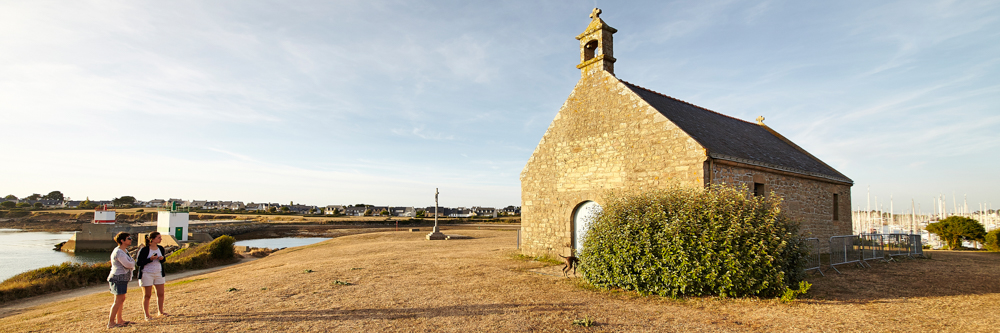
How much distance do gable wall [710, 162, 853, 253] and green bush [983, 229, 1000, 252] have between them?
9.13m

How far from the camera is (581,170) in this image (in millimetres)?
13320

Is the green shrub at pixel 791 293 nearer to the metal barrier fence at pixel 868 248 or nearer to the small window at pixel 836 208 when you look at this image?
the metal barrier fence at pixel 868 248

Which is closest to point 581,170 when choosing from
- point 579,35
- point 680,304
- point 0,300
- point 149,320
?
point 579,35

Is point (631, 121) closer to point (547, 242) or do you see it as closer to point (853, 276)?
point (547, 242)

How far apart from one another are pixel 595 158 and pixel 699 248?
565 centimetres

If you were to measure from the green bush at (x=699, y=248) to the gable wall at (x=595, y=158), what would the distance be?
2033 mm

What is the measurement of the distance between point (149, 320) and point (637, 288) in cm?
837

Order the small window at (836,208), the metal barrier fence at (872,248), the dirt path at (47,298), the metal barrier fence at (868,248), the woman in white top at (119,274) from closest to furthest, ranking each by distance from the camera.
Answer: the woman in white top at (119,274), the dirt path at (47,298), the metal barrier fence at (868,248), the metal barrier fence at (872,248), the small window at (836,208)

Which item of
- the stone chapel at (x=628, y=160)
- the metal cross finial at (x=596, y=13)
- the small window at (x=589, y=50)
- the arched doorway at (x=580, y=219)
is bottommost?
the arched doorway at (x=580, y=219)

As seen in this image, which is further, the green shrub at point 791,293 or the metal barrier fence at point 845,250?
the metal barrier fence at point 845,250

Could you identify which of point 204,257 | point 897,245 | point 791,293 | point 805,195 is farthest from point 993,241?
point 204,257

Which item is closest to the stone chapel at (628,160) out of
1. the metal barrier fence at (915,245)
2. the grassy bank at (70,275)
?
the metal barrier fence at (915,245)

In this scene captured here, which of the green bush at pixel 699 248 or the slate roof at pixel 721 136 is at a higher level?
the slate roof at pixel 721 136

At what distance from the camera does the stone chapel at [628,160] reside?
10.9m
